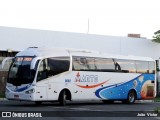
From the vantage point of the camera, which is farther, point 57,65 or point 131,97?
point 131,97

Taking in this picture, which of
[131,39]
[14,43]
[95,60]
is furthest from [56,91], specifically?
[131,39]

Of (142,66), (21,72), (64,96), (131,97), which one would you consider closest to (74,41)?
(142,66)

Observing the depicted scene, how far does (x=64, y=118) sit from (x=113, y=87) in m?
13.8

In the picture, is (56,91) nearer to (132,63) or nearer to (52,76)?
(52,76)

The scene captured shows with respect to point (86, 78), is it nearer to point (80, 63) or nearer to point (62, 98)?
point (80, 63)

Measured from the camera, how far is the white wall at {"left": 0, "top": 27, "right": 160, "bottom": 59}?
46250 mm

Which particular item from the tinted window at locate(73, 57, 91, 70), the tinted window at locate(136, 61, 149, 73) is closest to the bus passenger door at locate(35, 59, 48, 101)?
the tinted window at locate(73, 57, 91, 70)

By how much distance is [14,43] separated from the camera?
4647 centimetres

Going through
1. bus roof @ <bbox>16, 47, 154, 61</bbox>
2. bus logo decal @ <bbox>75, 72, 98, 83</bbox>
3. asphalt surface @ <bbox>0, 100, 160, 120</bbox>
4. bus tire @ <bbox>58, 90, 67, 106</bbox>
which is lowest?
asphalt surface @ <bbox>0, 100, 160, 120</bbox>

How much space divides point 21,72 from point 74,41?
23.8 meters

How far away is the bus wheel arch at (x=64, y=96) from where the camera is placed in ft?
90.3

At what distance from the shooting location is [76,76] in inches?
1133

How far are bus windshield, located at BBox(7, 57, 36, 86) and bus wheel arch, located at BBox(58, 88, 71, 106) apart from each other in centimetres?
233

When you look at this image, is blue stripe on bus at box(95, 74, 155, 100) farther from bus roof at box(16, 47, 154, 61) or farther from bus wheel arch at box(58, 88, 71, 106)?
bus wheel arch at box(58, 88, 71, 106)
